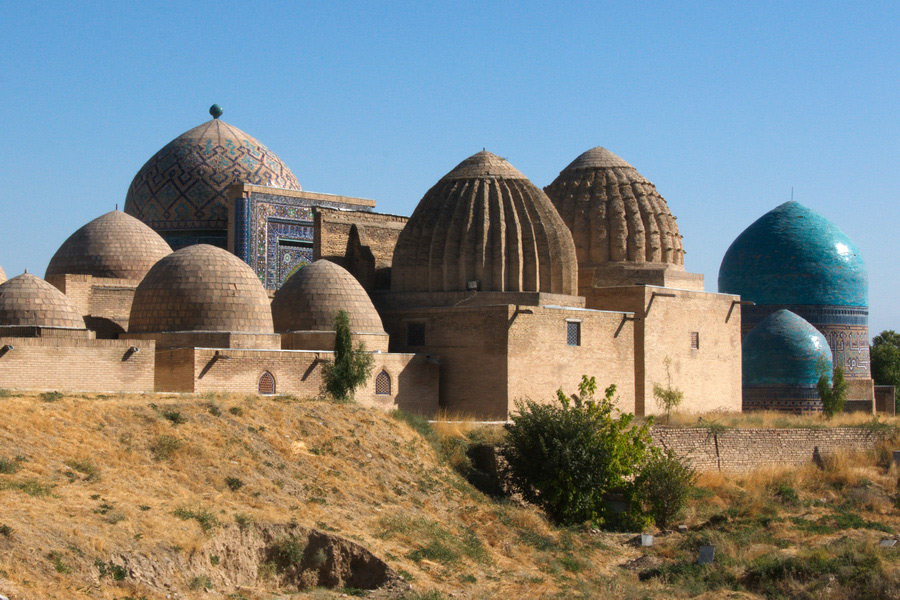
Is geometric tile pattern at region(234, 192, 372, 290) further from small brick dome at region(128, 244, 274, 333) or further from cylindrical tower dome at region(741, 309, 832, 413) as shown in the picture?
cylindrical tower dome at region(741, 309, 832, 413)

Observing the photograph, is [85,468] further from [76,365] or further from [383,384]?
[383,384]

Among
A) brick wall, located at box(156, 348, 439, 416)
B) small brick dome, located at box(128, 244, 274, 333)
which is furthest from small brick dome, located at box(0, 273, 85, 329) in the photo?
brick wall, located at box(156, 348, 439, 416)

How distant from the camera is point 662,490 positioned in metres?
20.0

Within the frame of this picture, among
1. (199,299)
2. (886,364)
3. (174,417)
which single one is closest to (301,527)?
(174,417)

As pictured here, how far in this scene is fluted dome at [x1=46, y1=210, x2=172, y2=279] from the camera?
2462cm

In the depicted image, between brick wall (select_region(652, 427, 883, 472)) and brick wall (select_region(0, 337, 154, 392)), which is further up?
brick wall (select_region(0, 337, 154, 392))

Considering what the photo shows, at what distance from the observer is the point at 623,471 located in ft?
63.7

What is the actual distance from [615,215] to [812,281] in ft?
48.9

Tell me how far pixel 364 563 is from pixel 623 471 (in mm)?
6314

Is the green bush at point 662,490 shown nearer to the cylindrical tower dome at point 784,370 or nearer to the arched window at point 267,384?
the arched window at point 267,384

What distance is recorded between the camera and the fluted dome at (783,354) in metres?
34.0

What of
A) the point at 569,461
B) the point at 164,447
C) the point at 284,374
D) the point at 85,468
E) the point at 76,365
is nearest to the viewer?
the point at 85,468

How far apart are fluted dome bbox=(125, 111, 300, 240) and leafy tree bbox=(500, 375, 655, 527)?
11.3 m

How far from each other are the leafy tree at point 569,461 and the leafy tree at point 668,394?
545cm
